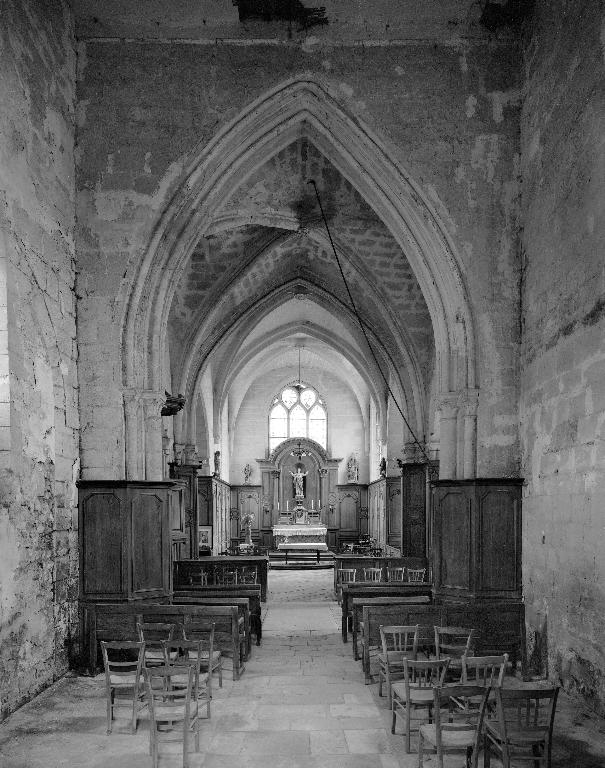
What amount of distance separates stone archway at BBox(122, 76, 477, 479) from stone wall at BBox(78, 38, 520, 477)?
14 cm

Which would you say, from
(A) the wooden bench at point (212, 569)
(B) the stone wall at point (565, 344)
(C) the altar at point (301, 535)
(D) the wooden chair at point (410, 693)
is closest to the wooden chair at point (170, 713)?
(D) the wooden chair at point (410, 693)

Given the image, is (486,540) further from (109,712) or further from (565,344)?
(109,712)

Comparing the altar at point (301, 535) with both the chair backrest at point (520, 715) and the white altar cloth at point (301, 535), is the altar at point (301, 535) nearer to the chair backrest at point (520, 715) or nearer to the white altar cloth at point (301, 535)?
the white altar cloth at point (301, 535)

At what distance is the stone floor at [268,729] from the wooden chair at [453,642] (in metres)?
0.86

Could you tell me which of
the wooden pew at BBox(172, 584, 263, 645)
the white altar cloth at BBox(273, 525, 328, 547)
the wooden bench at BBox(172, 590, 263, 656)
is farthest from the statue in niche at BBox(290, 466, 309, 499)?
the wooden pew at BBox(172, 584, 263, 645)

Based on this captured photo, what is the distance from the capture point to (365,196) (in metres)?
10.5

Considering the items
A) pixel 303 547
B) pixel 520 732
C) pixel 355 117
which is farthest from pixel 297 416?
pixel 520 732

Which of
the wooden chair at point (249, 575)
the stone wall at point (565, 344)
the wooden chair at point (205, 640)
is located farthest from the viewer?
the wooden chair at point (249, 575)

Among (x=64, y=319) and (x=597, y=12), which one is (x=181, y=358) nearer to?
(x=64, y=319)

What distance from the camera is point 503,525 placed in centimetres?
920

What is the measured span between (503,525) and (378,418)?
589 inches

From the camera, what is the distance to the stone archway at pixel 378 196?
31.2ft

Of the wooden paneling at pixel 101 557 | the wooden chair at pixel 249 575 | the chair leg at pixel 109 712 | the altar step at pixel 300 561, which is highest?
the wooden paneling at pixel 101 557

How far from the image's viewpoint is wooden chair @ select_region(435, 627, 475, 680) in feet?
23.5
